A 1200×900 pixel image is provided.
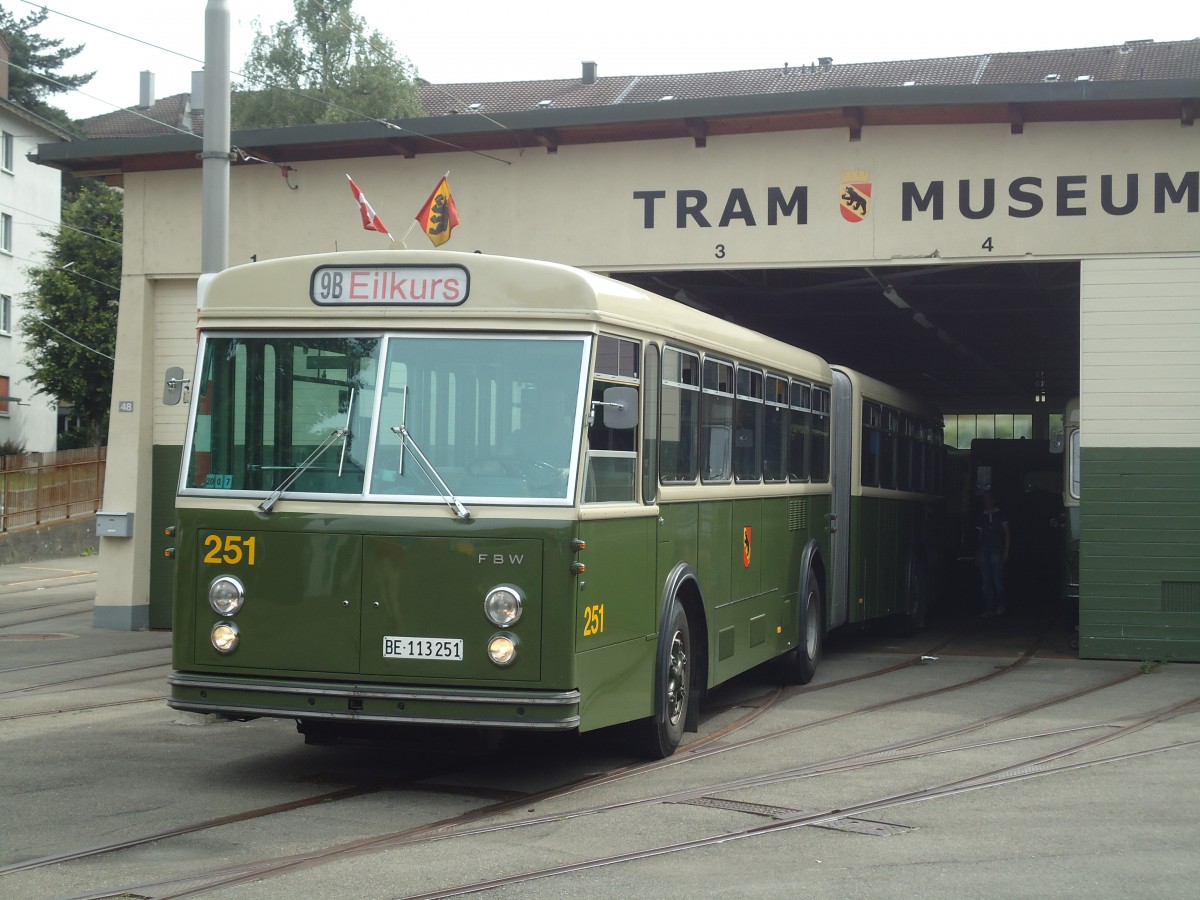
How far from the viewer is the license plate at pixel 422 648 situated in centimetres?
823

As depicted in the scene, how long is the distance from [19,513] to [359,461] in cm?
2526

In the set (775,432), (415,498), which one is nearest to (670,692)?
(415,498)

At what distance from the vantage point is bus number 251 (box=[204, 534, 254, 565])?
8531 mm

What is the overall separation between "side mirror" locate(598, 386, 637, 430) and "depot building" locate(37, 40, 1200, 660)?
296 inches

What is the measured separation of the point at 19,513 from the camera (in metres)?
31.3

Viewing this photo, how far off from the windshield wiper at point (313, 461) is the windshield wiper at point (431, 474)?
10.9 inches

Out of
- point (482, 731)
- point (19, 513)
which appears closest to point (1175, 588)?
point (482, 731)

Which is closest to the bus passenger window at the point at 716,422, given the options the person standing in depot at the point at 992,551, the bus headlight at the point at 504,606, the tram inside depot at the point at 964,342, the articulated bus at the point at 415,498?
the articulated bus at the point at 415,498

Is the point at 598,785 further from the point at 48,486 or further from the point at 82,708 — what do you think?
the point at 48,486

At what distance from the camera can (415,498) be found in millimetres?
8312

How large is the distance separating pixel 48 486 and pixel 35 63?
39301mm

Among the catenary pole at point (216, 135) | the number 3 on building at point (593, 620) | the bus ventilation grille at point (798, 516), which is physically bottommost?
the number 3 on building at point (593, 620)

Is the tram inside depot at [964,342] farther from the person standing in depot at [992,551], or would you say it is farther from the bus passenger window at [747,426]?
the bus passenger window at [747,426]

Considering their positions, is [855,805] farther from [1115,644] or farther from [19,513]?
[19,513]
